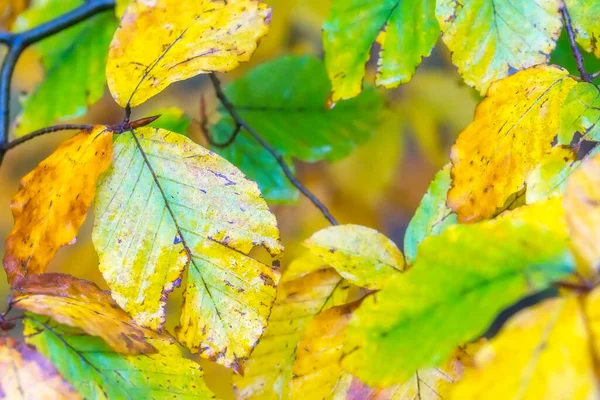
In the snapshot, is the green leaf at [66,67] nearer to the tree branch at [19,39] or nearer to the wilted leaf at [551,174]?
the tree branch at [19,39]

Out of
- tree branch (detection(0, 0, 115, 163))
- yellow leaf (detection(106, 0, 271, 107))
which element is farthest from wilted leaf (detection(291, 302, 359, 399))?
tree branch (detection(0, 0, 115, 163))

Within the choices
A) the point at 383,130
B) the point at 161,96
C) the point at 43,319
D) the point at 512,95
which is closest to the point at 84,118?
the point at 161,96

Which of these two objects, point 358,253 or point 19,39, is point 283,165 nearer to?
point 358,253

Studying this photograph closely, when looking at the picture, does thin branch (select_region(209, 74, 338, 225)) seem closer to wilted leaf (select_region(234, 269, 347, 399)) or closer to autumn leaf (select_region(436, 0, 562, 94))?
wilted leaf (select_region(234, 269, 347, 399))

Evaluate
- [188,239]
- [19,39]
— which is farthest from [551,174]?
[19,39]

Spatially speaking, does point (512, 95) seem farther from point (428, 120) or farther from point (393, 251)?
point (428, 120)
